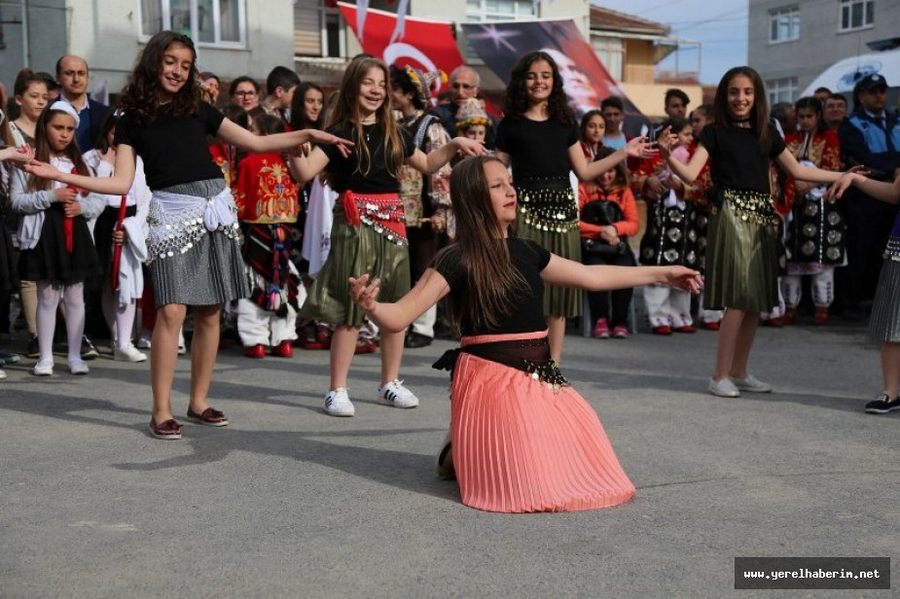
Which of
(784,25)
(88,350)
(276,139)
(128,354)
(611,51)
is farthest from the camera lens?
(784,25)

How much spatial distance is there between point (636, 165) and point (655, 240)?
2.55 feet

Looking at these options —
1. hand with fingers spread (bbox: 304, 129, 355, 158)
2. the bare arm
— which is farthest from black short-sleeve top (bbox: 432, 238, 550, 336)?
the bare arm

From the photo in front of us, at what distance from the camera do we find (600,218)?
399 inches

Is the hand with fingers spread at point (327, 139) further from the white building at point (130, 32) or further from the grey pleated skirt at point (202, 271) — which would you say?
the white building at point (130, 32)

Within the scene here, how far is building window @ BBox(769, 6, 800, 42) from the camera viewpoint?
48562 mm

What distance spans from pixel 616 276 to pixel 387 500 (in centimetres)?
136

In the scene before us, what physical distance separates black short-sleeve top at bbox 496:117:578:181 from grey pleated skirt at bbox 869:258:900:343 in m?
1.99

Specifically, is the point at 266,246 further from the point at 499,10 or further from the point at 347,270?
the point at 499,10

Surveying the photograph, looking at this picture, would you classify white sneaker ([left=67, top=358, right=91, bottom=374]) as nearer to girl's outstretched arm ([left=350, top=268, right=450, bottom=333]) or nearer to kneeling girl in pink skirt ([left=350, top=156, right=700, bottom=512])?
kneeling girl in pink skirt ([left=350, top=156, right=700, bottom=512])

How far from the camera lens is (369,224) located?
6.67 metres

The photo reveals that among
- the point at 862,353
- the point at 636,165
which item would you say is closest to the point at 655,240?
the point at 636,165

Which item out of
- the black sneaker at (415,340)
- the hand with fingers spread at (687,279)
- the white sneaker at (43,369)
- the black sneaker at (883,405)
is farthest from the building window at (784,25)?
the hand with fingers spread at (687,279)

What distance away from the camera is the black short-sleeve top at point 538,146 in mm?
7055

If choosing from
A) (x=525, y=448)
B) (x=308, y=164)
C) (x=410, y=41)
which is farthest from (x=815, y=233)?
(x=410, y=41)
